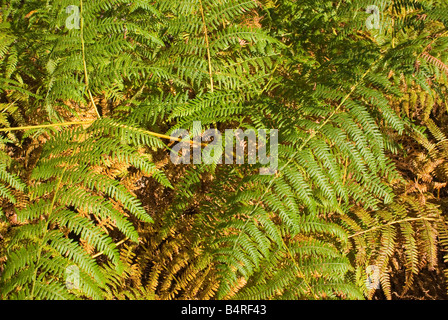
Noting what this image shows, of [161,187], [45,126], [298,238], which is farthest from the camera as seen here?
[161,187]

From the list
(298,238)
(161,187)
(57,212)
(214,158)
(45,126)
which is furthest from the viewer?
(161,187)

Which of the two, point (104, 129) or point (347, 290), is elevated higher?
point (104, 129)

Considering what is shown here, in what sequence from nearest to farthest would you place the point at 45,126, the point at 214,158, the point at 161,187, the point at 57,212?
1. the point at 57,212
2. the point at 214,158
3. the point at 45,126
4. the point at 161,187

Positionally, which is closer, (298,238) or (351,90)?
(351,90)

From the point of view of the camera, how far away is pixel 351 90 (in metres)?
1.74

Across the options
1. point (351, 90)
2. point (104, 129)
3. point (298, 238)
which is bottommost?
point (298, 238)

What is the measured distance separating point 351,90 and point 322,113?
0.24 metres
